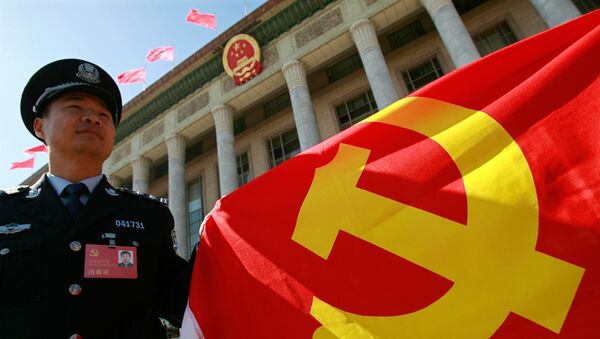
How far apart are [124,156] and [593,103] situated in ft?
56.9

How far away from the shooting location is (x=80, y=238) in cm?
141

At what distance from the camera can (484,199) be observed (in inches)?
64.8

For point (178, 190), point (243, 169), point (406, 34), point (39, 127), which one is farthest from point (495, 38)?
point (178, 190)

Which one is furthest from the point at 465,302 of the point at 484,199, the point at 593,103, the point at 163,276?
the point at 163,276

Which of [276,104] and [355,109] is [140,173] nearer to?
[276,104]

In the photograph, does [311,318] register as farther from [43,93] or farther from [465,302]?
[43,93]

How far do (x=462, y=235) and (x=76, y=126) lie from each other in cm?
202

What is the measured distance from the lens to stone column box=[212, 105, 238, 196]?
36.3 feet

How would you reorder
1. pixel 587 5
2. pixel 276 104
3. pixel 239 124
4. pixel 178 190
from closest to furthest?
pixel 587 5
pixel 178 190
pixel 276 104
pixel 239 124

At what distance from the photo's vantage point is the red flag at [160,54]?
47.5 feet

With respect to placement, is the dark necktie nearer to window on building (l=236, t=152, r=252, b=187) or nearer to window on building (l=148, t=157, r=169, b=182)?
window on building (l=236, t=152, r=252, b=187)

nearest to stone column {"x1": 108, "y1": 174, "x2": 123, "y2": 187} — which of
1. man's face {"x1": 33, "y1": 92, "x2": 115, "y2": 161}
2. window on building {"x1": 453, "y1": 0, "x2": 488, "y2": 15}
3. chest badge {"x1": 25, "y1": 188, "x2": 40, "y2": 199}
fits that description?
man's face {"x1": 33, "y1": 92, "x2": 115, "y2": 161}

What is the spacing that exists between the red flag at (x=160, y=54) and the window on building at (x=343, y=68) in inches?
287

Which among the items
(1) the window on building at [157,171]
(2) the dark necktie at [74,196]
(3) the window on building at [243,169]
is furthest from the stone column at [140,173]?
(2) the dark necktie at [74,196]
